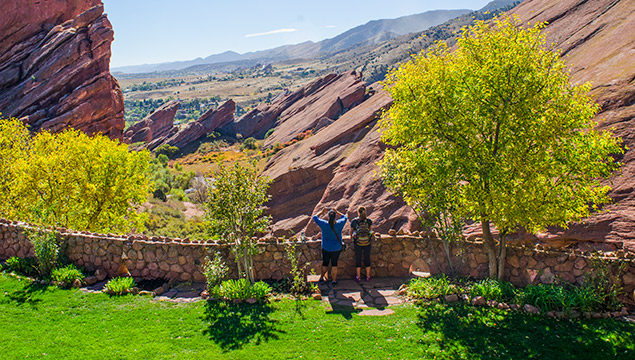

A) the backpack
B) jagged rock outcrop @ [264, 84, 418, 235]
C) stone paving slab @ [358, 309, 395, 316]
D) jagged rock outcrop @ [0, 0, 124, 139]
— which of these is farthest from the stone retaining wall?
jagged rock outcrop @ [0, 0, 124, 139]

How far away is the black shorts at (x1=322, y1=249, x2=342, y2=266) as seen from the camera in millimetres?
11680

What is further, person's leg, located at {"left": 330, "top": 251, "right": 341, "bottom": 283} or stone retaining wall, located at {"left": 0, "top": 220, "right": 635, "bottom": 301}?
stone retaining wall, located at {"left": 0, "top": 220, "right": 635, "bottom": 301}

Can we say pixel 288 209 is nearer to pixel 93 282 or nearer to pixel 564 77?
pixel 93 282

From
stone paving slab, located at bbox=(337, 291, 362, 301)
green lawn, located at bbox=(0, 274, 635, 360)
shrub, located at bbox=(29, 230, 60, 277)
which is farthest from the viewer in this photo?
shrub, located at bbox=(29, 230, 60, 277)

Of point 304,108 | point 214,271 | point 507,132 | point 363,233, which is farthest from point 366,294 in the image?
point 304,108

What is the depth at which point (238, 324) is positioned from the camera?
9.34 m

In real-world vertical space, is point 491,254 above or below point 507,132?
below

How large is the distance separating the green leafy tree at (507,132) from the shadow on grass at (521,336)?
2.27 meters

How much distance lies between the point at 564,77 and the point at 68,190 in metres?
18.3

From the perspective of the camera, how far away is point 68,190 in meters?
16.5

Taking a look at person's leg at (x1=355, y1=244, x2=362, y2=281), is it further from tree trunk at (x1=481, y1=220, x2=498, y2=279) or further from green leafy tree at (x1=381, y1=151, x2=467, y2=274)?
tree trunk at (x1=481, y1=220, x2=498, y2=279)

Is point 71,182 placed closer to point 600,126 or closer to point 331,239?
point 331,239

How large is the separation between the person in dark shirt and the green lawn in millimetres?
2092

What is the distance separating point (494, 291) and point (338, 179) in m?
13.3
